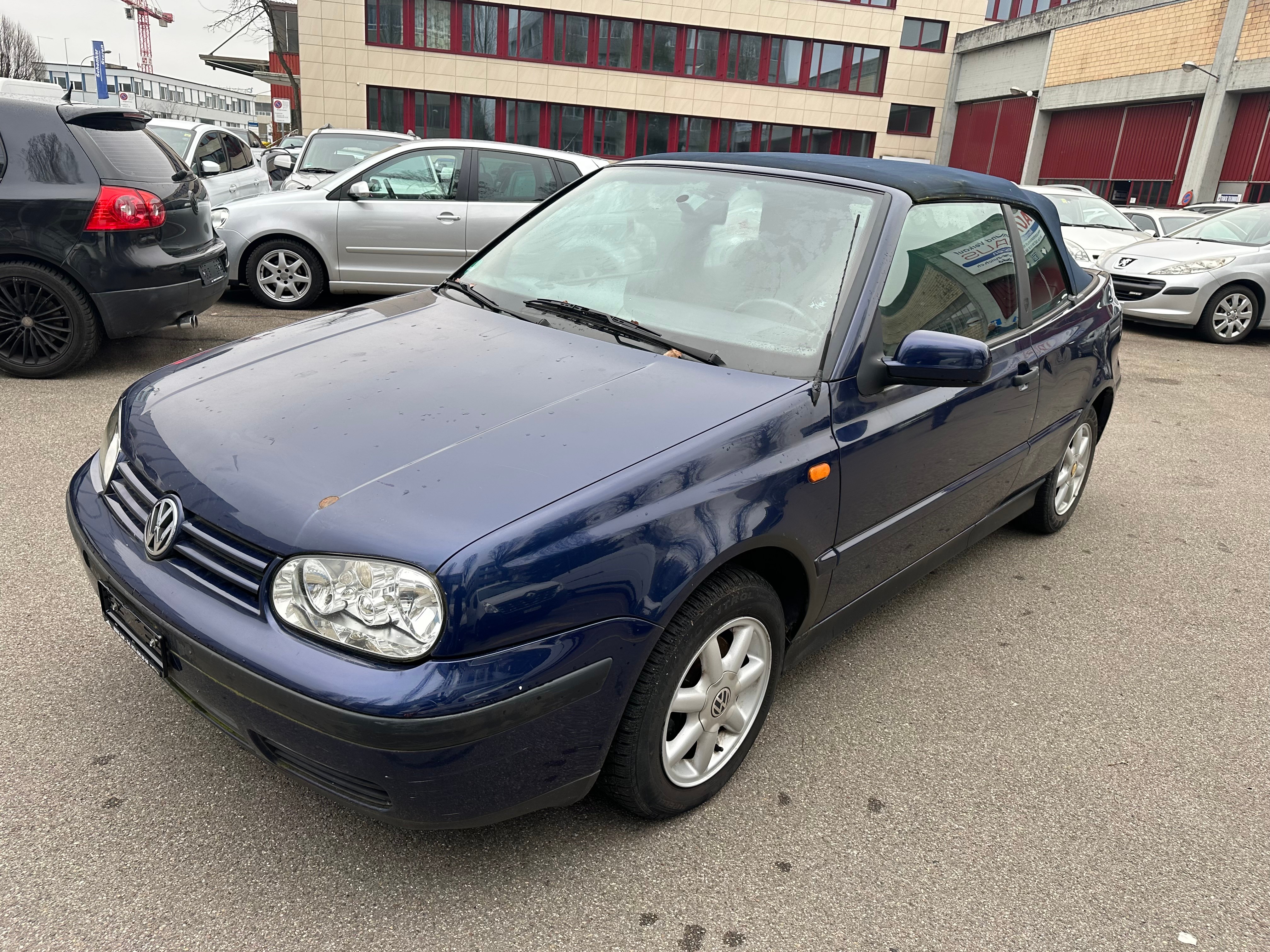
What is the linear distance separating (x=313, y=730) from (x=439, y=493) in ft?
1.74

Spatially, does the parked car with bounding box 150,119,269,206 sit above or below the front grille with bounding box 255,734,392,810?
above

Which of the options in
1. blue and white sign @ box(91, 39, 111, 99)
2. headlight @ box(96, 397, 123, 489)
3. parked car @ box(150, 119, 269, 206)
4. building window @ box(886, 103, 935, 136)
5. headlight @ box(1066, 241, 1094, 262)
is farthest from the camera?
building window @ box(886, 103, 935, 136)

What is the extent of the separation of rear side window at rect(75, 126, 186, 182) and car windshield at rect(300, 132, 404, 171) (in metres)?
4.30

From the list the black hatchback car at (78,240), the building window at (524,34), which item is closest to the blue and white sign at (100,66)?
the building window at (524,34)

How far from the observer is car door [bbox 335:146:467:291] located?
26.5 ft

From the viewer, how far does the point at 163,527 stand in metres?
2.11

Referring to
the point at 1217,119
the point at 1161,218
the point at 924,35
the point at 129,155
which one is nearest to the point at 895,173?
the point at 129,155

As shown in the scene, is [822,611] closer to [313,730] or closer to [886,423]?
[886,423]

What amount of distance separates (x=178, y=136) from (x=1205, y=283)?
11.4 meters

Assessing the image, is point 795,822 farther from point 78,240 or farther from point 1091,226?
point 1091,226

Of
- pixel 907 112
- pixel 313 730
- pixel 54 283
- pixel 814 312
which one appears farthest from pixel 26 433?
pixel 907 112

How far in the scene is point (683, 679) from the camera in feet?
7.40

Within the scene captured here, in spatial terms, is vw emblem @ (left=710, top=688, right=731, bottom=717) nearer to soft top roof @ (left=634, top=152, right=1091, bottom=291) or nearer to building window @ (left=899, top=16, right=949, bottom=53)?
soft top roof @ (left=634, top=152, right=1091, bottom=291)

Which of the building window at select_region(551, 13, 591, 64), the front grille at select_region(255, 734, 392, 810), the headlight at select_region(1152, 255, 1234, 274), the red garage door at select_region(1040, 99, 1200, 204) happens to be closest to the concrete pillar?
the red garage door at select_region(1040, 99, 1200, 204)
